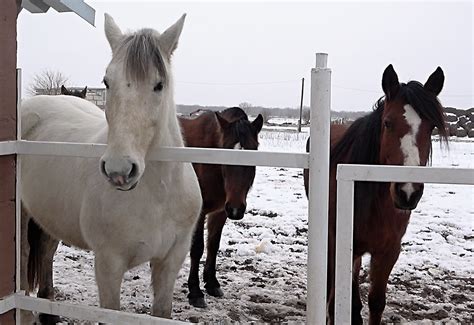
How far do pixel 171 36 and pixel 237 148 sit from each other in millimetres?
1864

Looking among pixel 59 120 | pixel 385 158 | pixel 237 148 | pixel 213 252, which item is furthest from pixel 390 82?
pixel 213 252

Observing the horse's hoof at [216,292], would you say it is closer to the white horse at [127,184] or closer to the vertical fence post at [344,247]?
the white horse at [127,184]

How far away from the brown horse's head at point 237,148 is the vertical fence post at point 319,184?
2199 mm

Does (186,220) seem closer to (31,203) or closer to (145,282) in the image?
(31,203)

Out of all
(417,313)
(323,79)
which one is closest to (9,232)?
(323,79)

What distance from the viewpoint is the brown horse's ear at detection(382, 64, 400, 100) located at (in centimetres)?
314

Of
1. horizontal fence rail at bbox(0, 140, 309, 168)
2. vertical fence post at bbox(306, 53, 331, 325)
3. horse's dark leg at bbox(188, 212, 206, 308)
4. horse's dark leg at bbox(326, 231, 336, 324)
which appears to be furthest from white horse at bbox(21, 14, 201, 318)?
horse's dark leg at bbox(188, 212, 206, 308)

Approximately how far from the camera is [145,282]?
188 inches

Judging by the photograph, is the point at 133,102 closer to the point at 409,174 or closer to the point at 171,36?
the point at 171,36

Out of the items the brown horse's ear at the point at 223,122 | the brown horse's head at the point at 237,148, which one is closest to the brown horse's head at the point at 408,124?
the brown horse's head at the point at 237,148

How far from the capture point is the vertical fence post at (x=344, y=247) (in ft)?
5.73

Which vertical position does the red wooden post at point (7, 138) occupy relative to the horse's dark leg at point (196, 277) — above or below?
above

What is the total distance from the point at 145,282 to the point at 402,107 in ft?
9.92

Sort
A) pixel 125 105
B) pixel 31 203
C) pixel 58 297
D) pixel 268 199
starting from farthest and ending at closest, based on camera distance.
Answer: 1. pixel 268 199
2. pixel 58 297
3. pixel 31 203
4. pixel 125 105
